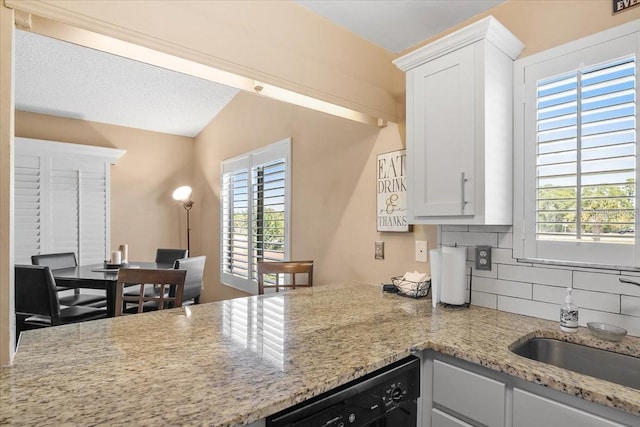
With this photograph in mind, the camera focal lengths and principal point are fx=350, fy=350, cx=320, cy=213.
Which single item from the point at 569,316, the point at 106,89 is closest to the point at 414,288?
the point at 569,316

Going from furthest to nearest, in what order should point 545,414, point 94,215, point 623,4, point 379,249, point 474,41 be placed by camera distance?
point 94,215 → point 379,249 → point 474,41 → point 623,4 → point 545,414

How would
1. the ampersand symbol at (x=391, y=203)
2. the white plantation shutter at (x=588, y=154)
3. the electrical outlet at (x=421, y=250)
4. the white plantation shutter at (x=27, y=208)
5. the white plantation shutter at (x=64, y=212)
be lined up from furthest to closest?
the white plantation shutter at (x=64, y=212) → the white plantation shutter at (x=27, y=208) → the ampersand symbol at (x=391, y=203) → the electrical outlet at (x=421, y=250) → the white plantation shutter at (x=588, y=154)

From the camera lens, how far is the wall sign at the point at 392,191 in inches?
84.1

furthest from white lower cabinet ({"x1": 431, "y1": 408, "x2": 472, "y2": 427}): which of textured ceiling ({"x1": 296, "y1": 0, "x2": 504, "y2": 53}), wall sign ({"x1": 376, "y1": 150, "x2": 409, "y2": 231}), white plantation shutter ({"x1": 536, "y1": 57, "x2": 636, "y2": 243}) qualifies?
textured ceiling ({"x1": 296, "y1": 0, "x2": 504, "y2": 53})

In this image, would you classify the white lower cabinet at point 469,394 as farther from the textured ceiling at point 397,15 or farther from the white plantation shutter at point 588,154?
the textured ceiling at point 397,15

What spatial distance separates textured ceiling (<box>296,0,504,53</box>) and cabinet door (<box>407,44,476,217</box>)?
36 cm

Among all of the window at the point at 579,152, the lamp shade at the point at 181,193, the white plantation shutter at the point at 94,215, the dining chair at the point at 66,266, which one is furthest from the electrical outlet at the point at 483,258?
the white plantation shutter at the point at 94,215

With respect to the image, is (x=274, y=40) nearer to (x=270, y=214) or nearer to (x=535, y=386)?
(x=535, y=386)

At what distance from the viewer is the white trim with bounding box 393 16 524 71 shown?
1479 millimetres

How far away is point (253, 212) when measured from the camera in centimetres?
371

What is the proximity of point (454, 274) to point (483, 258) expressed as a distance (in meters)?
0.19

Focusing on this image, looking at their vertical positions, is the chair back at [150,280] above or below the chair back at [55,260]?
above

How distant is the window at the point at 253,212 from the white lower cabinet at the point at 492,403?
206 centimetres

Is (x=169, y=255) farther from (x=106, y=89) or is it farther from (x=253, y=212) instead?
(x=106, y=89)
